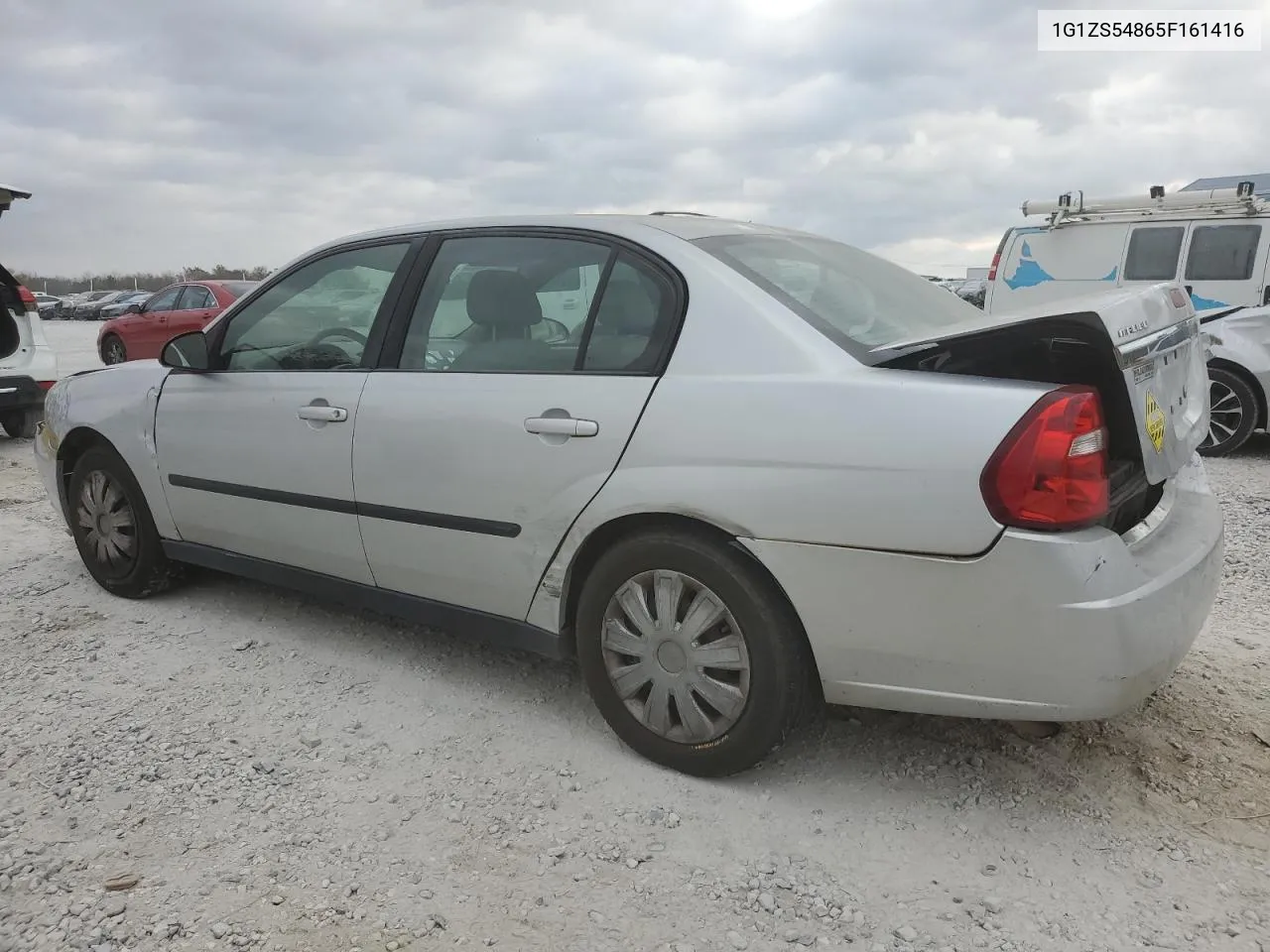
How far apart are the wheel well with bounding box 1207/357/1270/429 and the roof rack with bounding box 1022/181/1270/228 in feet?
7.12

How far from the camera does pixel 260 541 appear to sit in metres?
3.45

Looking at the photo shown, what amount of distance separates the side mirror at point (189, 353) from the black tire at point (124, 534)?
23.9 inches

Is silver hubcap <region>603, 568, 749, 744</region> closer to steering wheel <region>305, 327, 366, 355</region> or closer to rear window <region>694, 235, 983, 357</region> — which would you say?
rear window <region>694, 235, 983, 357</region>

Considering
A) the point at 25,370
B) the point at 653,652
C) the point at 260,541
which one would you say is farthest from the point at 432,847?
the point at 25,370

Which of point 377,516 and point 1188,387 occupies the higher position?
point 1188,387

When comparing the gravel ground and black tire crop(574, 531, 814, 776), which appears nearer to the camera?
the gravel ground

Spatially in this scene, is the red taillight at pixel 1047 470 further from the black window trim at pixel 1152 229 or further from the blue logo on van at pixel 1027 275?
the blue logo on van at pixel 1027 275

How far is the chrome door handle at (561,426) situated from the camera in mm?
2520

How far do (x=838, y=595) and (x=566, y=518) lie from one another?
2.58ft

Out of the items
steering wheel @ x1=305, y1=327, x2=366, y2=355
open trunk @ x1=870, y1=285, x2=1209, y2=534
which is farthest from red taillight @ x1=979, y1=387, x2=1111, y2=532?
steering wheel @ x1=305, y1=327, x2=366, y2=355

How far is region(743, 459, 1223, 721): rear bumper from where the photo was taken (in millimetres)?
1990

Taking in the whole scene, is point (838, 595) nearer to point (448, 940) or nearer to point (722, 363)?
point (722, 363)

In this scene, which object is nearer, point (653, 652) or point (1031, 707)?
point (1031, 707)

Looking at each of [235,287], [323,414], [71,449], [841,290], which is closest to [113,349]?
[235,287]
